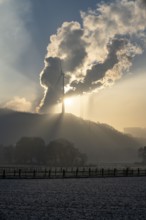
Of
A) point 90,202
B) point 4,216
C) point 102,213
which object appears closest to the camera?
point 4,216

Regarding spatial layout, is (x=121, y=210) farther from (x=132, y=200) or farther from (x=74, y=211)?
(x=132, y=200)

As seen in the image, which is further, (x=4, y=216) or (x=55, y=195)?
(x=55, y=195)

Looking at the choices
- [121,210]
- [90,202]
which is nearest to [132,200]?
[90,202]

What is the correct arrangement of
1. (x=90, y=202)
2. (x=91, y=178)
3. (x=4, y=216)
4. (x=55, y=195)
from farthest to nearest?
1. (x=91, y=178)
2. (x=55, y=195)
3. (x=90, y=202)
4. (x=4, y=216)

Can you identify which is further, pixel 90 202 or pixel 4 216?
pixel 90 202

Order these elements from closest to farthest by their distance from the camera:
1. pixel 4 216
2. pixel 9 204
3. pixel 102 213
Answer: pixel 4 216 → pixel 102 213 → pixel 9 204

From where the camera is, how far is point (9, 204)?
186 feet

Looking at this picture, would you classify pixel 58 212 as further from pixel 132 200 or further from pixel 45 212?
pixel 132 200

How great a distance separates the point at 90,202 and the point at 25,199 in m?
10.4

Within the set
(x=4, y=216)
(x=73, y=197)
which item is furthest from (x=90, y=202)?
(x=4, y=216)

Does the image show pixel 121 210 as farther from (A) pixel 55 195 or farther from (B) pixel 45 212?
(A) pixel 55 195

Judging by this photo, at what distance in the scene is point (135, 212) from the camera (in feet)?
169

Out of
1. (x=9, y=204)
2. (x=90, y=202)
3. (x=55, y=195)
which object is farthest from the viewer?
(x=55, y=195)

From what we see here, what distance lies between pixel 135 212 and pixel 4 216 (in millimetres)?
16627
